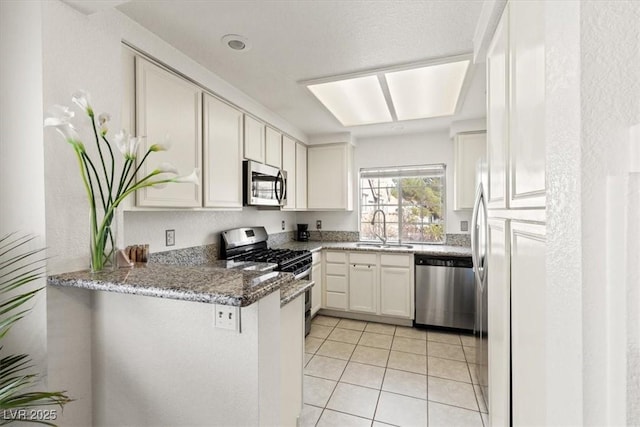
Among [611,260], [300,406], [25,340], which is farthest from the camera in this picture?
[300,406]

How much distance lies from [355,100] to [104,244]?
247 centimetres

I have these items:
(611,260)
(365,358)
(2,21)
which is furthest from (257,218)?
(611,260)

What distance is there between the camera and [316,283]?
344 cm

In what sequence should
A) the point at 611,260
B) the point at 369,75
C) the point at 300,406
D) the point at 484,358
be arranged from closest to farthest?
the point at 611,260 → the point at 300,406 → the point at 484,358 → the point at 369,75

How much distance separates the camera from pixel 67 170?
121 centimetres

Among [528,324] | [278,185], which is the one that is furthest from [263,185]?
[528,324]

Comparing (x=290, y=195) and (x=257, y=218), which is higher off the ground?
(x=290, y=195)

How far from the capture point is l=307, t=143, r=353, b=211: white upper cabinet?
3.86m

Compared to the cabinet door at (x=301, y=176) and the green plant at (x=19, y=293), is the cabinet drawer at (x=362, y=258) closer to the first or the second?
the cabinet door at (x=301, y=176)

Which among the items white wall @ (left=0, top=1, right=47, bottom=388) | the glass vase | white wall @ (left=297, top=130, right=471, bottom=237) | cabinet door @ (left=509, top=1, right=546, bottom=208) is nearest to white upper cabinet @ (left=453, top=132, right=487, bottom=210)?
white wall @ (left=297, top=130, right=471, bottom=237)

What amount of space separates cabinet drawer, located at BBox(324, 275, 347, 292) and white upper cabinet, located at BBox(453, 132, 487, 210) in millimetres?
1687

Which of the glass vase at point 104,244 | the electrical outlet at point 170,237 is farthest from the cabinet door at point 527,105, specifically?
the electrical outlet at point 170,237

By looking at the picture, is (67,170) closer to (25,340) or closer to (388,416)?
(25,340)

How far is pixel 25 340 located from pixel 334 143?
3.43 metres
